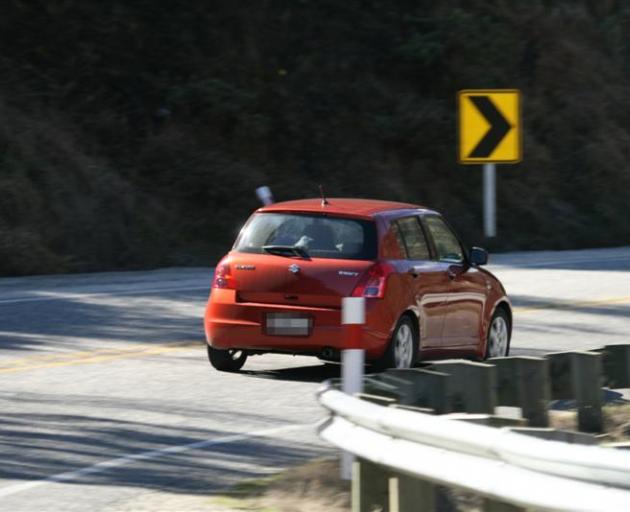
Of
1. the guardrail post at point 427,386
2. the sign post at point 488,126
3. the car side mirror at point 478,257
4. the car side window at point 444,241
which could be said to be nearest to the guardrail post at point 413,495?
the guardrail post at point 427,386

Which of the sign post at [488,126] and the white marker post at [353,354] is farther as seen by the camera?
the sign post at [488,126]

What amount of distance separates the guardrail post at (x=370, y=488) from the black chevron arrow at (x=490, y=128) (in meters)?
22.0

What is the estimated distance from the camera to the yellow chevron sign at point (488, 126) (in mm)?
28922

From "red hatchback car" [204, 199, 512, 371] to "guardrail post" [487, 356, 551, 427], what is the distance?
2917 millimetres

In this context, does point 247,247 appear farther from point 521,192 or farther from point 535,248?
point 521,192

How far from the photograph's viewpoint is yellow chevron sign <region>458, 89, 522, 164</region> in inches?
1139

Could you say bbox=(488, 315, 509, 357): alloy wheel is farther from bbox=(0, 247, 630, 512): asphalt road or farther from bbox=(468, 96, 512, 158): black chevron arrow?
bbox=(468, 96, 512, 158): black chevron arrow

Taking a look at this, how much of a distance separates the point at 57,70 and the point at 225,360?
57.1 ft

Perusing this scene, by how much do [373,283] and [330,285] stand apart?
13.8 inches

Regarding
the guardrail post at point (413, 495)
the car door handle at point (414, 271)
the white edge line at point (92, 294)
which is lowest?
the white edge line at point (92, 294)

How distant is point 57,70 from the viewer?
30312 mm

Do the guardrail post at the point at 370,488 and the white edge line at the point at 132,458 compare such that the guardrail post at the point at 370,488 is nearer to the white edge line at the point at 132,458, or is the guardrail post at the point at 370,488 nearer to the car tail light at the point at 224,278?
the white edge line at the point at 132,458

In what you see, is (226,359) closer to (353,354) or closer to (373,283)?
(373,283)

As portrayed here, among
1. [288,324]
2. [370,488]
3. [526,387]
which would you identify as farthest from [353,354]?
[288,324]
